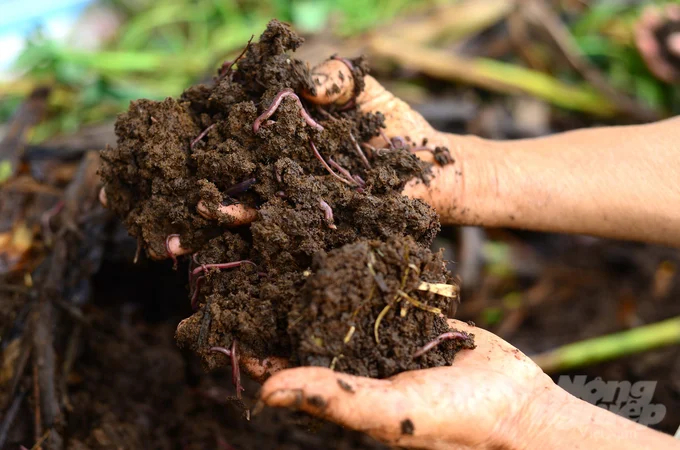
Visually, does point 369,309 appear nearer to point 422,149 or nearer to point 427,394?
point 427,394

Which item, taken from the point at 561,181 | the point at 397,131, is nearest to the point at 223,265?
the point at 397,131

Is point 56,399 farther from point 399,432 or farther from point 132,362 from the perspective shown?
point 399,432

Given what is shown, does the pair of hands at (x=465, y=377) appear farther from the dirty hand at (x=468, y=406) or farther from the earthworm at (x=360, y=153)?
the earthworm at (x=360, y=153)

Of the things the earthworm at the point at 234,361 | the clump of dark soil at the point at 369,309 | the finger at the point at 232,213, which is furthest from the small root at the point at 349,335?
the finger at the point at 232,213

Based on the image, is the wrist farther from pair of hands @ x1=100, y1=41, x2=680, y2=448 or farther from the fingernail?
the fingernail

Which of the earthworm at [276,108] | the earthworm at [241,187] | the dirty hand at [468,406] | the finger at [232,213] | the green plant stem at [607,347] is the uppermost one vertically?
the earthworm at [276,108]

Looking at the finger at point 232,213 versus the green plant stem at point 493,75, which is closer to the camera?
the finger at point 232,213

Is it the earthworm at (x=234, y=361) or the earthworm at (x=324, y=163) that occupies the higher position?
the earthworm at (x=324, y=163)
